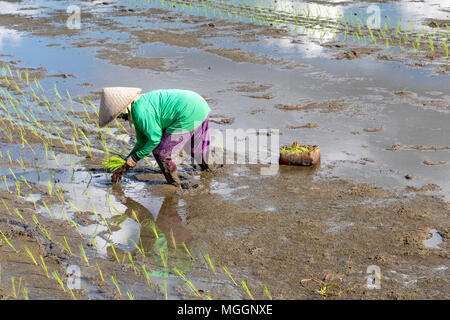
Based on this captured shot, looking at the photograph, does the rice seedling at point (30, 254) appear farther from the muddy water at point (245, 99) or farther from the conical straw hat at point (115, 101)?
the conical straw hat at point (115, 101)

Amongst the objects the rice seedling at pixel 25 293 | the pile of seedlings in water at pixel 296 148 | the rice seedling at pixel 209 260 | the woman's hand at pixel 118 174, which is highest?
the pile of seedlings in water at pixel 296 148

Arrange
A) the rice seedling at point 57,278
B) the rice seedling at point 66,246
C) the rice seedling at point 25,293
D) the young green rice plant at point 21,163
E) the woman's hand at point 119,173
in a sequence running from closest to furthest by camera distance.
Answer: the rice seedling at point 25,293 < the rice seedling at point 57,278 < the rice seedling at point 66,246 < the woman's hand at point 119,173 < the young green rice plant at point 21,163

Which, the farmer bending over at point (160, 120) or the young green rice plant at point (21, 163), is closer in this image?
the farmer bending over at point (160, 120)

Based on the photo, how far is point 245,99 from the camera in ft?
24.5

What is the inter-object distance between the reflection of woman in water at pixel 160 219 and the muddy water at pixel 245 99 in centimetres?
1

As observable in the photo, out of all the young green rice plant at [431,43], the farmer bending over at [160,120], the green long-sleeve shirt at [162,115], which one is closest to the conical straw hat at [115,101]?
the farmer bending over at [160,120]

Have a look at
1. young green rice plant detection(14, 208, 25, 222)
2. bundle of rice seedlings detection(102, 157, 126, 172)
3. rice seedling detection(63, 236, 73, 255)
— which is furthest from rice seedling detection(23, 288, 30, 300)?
bundle of rice seedlings detection(102, 157, 126, 172)

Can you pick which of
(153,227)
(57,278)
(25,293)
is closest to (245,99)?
(153,227)

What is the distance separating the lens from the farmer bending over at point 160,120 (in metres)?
4.70

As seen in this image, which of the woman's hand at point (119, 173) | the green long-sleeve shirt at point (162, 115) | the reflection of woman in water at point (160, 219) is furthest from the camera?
the woman's hand at point (119, 173)

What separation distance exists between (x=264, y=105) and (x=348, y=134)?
4.35ft

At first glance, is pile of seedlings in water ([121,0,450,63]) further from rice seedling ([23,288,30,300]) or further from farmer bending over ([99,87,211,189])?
rice seedling ([23,288,30,300])

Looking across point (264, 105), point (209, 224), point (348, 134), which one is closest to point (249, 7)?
point (264, 105)

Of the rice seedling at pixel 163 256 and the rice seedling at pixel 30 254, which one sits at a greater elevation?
the rice seedling at pixel 30 254
